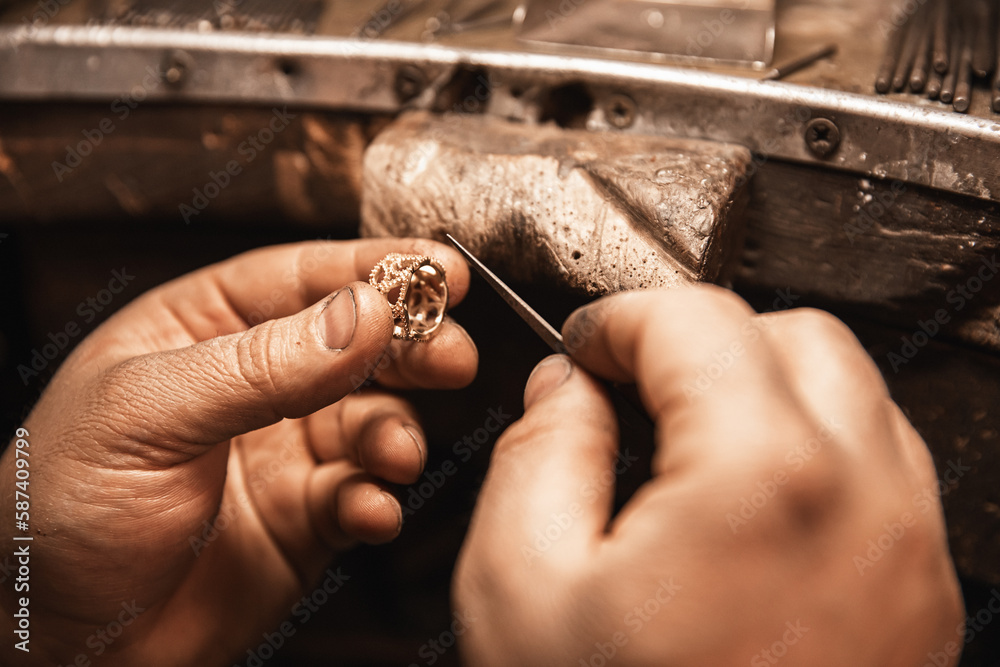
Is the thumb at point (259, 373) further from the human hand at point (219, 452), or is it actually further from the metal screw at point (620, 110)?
the metal screw at point (620, 110)

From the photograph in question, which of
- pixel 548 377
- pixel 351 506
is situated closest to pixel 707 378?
pixel 548 377

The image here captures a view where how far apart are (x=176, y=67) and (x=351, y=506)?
99 cm

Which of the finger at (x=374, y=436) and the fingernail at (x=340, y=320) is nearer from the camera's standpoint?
the fingernail at (x=340, y=320)

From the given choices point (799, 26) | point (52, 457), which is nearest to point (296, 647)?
point (52, 457)

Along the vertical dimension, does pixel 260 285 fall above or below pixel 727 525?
below

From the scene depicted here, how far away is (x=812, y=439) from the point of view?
1.93ft

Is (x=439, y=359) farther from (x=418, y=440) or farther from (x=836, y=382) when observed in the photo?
(x=836, y=382)

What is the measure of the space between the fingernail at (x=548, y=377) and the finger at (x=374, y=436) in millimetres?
314

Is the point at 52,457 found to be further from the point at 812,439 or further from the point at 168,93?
the point at 812,439

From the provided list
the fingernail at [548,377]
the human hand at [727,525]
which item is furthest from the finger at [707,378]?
the fingernail at [548,377]

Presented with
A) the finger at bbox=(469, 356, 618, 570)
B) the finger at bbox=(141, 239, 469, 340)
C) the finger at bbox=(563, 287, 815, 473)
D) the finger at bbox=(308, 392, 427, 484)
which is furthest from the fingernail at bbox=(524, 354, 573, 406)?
the finger at bbox=(141, 239, 469, 340)

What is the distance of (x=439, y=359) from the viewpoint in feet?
3.51

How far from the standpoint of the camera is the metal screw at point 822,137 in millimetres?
1094

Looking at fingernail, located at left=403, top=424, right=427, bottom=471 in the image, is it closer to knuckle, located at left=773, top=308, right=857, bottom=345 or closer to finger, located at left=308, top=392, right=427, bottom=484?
finger, located at left=308, top=392, right=427, bottom=484
